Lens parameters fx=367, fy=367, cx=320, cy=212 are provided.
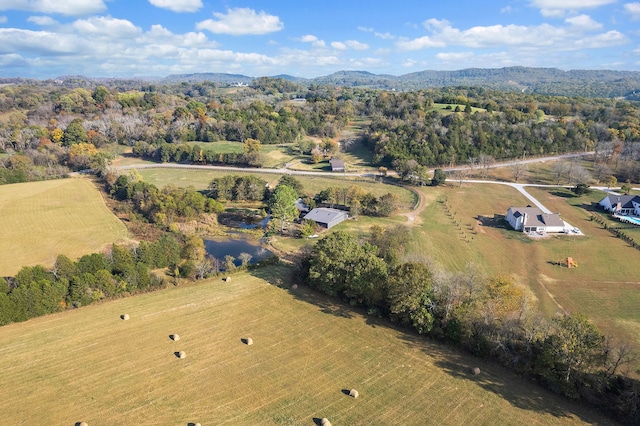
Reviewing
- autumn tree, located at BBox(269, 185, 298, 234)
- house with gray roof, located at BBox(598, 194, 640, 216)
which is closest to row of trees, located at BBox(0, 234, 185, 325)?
autumn tree, located at BBox(269, 185, 298, 234)

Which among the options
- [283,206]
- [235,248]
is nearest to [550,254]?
[283,206]

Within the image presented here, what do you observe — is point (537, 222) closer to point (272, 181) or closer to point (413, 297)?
point (413, 297)

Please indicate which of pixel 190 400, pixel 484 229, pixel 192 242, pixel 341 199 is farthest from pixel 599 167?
pixel 190 400

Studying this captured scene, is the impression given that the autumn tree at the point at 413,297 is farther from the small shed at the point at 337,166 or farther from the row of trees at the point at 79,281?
the small shed at the point at 337,166

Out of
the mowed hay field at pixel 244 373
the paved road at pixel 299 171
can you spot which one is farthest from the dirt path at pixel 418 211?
the mowed hay field at pixel 244 373

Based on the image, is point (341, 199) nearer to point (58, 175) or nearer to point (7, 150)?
point (58, 175)

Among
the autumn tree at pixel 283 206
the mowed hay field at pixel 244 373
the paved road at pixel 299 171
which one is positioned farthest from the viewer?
the paved road at pixel 299 171
